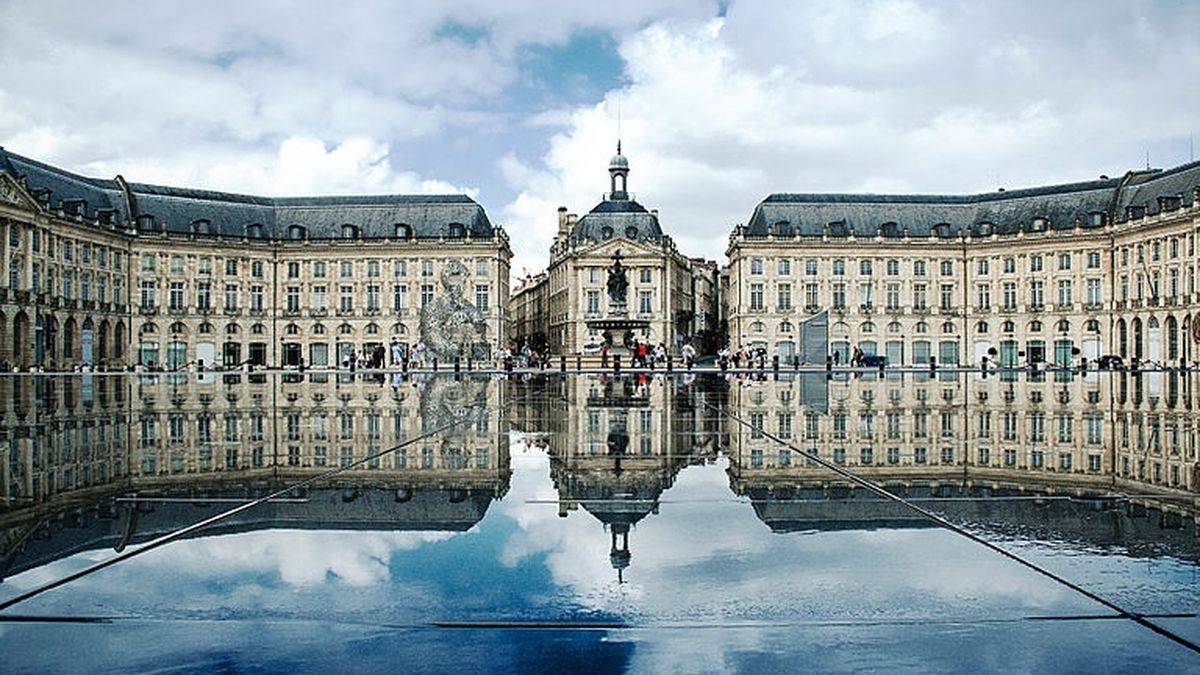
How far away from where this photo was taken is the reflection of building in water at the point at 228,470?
22.5 feet

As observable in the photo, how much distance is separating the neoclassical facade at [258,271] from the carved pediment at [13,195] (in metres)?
8.07

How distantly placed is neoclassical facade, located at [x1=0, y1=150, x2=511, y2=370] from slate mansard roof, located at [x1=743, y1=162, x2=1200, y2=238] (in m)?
24.6

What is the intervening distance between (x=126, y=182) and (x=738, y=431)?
8038 cm

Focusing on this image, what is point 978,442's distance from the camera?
12664mm

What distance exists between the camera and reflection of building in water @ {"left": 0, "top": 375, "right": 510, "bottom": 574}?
6852mm

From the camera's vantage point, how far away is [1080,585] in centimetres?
510

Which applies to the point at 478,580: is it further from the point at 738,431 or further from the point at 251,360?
the point at 251,360

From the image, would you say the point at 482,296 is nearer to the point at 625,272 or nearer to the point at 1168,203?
the point at 625,272

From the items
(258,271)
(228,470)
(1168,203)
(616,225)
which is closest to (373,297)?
(258,271)

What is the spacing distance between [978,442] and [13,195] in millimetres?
64671

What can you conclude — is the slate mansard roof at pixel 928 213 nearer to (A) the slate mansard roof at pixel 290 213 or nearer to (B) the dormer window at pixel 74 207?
(A) the slate mansard roof at pixel 290 213

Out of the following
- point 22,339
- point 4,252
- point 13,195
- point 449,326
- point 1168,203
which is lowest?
point 22,339

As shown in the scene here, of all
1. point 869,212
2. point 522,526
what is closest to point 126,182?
point 869,212

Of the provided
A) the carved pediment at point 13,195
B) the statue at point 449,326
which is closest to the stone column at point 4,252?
the carved pediment at point 13,195
